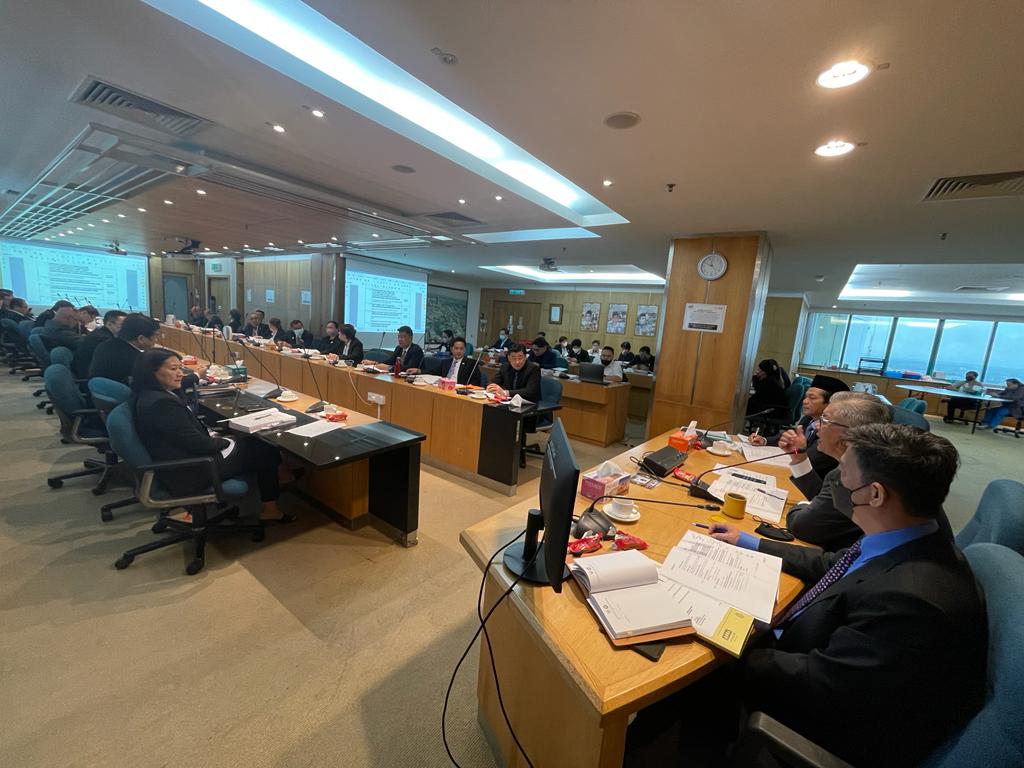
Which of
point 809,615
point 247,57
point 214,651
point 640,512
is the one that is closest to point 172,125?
point 247,57

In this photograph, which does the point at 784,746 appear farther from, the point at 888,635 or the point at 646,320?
the point at 646,320

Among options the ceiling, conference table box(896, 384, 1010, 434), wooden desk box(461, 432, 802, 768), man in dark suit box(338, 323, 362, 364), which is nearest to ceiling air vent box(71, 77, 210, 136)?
the ceiling

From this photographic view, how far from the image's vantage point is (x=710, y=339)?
4539 millimetres

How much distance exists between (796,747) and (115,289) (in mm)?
16847

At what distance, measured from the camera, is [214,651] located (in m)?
1.75

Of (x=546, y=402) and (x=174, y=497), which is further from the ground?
(x=546, y=402)

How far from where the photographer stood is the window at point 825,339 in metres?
11.1

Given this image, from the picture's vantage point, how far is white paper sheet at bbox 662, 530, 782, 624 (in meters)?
1.11

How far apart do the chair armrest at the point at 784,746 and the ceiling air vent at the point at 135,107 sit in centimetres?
415

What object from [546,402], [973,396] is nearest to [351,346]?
[546,402]

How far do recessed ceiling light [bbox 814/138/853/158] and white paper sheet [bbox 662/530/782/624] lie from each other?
7.77 ft

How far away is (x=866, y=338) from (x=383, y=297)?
43.0 feet

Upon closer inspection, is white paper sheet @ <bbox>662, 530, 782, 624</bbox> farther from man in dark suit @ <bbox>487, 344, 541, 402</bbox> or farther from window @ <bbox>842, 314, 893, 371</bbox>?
window @ <bbox>842, 314, 893, 371</bbox>

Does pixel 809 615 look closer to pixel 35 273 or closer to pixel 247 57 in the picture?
pixel 247 57
